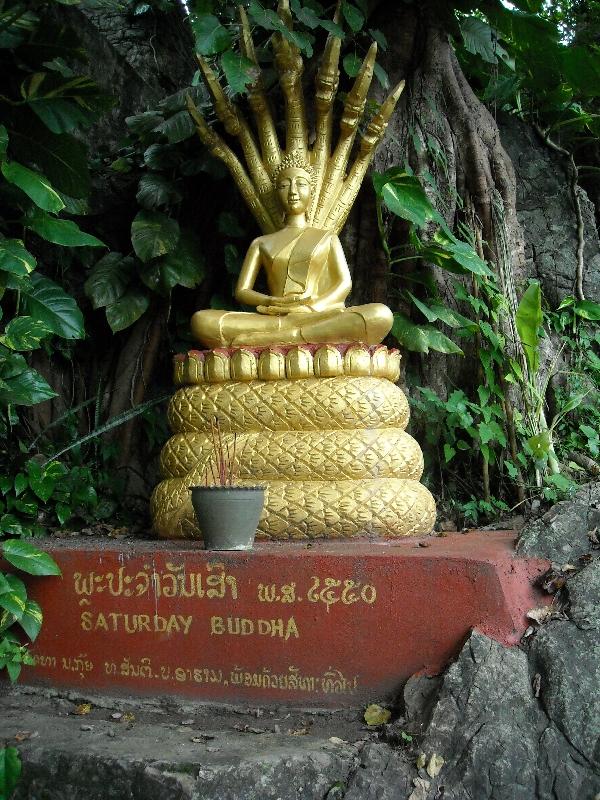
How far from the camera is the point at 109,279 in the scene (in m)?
5.02

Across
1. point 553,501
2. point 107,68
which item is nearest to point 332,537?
point 553,501

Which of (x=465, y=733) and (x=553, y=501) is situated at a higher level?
(x=553, y=501)

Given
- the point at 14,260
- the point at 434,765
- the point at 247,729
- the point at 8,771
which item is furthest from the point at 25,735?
the point at 14,260

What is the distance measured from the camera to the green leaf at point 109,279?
495 cm

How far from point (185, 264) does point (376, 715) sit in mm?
3260

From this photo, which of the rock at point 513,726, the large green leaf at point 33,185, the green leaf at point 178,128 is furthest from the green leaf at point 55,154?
the rock at point 513,726

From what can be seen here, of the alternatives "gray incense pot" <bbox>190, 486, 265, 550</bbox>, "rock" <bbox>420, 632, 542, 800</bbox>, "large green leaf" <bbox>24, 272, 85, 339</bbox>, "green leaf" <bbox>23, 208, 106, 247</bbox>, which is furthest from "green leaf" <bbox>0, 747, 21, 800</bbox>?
"green leaf" <bbox>23, 208, 106, 247</bbox>

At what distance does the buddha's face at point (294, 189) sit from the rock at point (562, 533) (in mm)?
2317

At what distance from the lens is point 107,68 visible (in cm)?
604

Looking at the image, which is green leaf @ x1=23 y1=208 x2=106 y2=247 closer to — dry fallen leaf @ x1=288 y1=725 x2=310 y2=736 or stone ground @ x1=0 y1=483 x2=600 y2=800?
stone ground @ x1=0 y1=483 x2=600 y2=800

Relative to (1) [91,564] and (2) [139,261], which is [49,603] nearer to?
(1) [91,564]

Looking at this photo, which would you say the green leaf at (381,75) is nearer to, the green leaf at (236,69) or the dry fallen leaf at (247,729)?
the green leaf at (236,69)

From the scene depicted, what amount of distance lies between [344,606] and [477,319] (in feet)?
8.69

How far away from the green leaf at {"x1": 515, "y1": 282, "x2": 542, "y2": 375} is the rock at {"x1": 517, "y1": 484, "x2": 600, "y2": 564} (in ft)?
4.76
